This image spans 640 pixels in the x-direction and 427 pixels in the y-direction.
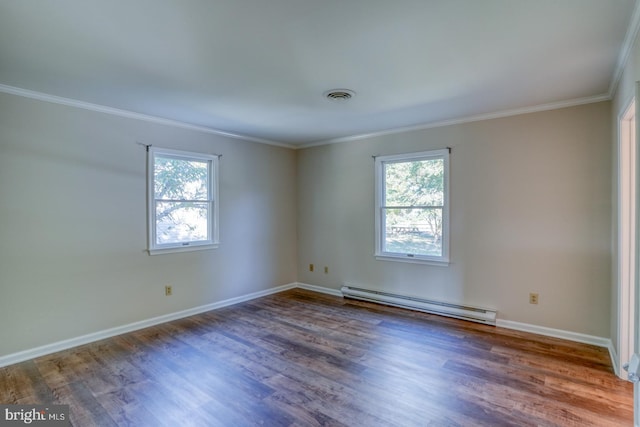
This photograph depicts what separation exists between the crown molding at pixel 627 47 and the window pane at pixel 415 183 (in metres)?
1.73

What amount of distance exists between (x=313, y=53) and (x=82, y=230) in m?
2.85

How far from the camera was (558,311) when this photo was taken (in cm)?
336

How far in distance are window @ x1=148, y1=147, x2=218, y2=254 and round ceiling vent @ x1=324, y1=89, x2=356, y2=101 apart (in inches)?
79.9

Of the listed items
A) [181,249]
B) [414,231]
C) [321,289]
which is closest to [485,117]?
[414,231]

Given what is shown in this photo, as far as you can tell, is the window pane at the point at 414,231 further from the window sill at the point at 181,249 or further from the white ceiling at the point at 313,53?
the window sill at the point at 181,249

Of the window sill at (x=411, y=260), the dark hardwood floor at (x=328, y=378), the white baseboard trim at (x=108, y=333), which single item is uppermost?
the window sill at (x=411, y=260)

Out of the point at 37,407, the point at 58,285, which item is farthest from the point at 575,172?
the point at 58,285

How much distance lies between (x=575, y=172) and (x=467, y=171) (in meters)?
1.02

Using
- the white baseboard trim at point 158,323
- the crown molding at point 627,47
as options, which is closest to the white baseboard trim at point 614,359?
the white baseboard trim at point 158,323

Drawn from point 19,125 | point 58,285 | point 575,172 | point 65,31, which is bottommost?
point 58,285

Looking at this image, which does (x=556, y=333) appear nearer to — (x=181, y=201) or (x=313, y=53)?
(x=313, y=53)

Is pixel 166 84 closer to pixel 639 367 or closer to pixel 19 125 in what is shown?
pixel 19 125

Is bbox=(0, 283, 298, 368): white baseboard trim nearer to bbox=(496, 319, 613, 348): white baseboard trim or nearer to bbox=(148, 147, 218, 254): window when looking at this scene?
bbox=(148, 147, 218, 254): window

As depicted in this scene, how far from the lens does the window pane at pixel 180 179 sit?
3900mm
